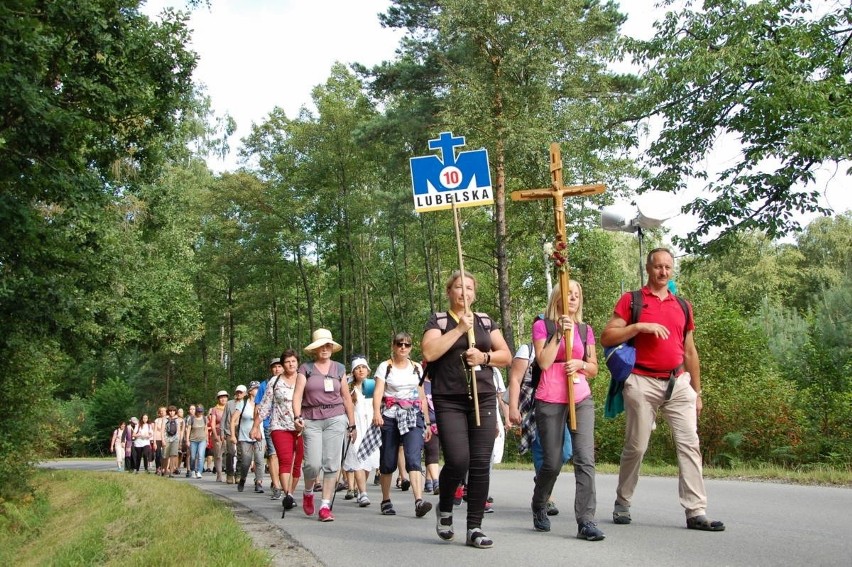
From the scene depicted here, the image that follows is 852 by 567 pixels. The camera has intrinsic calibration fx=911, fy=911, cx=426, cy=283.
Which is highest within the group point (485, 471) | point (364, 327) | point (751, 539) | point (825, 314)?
point (364, 327)

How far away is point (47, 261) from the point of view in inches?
595

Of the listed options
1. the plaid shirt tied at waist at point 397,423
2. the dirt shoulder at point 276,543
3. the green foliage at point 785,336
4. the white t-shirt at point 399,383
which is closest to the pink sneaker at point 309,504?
the dirt shoulder at point 276,543

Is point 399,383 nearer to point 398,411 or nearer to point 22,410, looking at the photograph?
point 398,411

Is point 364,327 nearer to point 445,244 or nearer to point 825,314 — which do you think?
point 445,244

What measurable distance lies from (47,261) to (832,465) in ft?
42.2

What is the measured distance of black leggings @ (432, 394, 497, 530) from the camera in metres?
6.38

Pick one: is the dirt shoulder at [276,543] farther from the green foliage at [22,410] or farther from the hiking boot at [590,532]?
the green foliage at [22,410]

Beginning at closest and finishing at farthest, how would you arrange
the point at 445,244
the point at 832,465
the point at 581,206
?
the point at 832,465 < the point at 581,206 < the point at 445,244

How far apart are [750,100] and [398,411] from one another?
847cm

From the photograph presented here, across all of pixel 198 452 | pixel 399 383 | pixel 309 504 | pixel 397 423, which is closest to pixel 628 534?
pixel 397 423

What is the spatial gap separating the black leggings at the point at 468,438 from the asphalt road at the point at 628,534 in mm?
492

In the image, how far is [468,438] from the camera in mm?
6484

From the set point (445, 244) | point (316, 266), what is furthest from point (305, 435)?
point (316, 266)

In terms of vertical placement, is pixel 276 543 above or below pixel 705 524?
below
